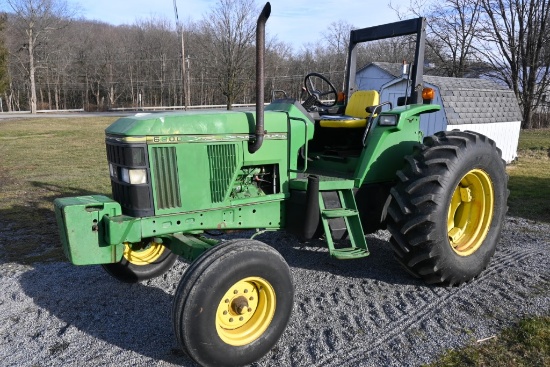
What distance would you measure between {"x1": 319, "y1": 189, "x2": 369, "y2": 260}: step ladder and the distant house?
24.7ft

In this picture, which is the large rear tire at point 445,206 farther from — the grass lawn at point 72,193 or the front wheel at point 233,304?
the front wheel at point 233,304

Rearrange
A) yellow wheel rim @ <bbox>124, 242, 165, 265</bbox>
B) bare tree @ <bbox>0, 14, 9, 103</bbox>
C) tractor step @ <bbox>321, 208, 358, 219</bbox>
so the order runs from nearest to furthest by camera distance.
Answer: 1. tractor step @ <bbox>321, 208, 358, 219</bbox>
2. yellow wheel rim @ <bbox>124, 242, 165, 265</bbox>
3. bare tree @ <bbox>0, 14, 9, 103</bbox>

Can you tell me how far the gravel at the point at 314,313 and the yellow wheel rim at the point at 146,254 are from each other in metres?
0.21

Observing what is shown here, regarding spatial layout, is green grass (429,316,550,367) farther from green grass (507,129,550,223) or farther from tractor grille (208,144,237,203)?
green grass (507,129,550,223)

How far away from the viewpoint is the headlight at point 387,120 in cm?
404

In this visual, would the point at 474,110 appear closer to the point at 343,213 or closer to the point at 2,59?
the point at 343,213

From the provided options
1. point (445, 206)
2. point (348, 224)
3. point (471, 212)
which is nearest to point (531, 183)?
point (471, 212)

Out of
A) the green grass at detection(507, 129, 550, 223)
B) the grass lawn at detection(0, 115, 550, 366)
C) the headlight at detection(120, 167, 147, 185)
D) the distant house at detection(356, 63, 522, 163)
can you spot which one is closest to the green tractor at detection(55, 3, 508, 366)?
the headlight at detection(120, 167, 147, 185)

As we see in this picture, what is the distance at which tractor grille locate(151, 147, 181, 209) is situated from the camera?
322 cm

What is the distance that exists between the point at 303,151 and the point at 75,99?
169 ft

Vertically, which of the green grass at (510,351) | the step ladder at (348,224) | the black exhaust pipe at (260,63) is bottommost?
the green grass at (510,351)

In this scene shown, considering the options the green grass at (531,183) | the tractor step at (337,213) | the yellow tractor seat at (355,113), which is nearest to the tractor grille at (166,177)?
the tractor step at (337,213)

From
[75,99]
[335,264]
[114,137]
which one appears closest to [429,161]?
[335,264]

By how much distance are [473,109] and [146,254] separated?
10162 millimetres
